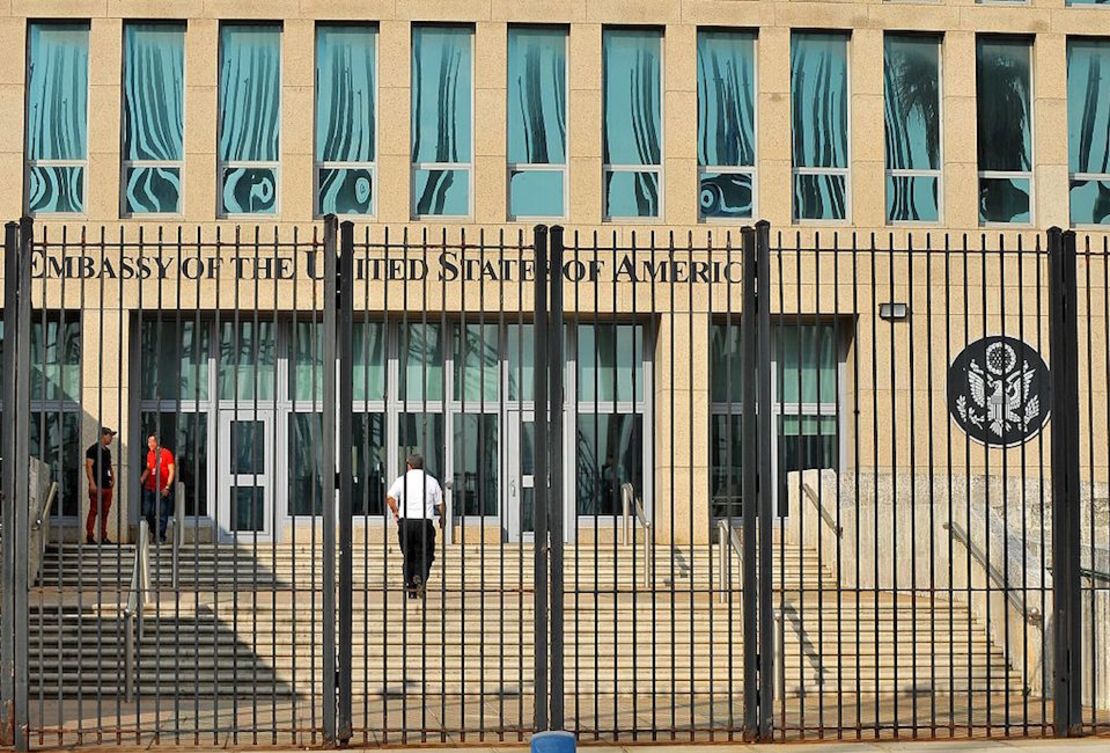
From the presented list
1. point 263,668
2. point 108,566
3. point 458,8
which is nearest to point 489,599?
point 263,668

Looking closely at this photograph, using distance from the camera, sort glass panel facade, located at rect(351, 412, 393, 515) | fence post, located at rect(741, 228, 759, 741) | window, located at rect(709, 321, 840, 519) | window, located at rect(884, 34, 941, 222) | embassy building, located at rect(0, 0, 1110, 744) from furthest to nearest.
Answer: window, located at rect(884, 34, 941, 222) < window, located at rect(709, 321, 840, 519) < embassy building, located at rect(0, 0, 1110, 744) < glass panel facade, located at rect(351, 412, 393, 515) < fence post, located at rect(741, 228, 759, 741)

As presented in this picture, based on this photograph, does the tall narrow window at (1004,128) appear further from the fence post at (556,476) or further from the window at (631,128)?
the fence post at (556,476)

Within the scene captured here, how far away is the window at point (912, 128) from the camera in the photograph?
25.0 meters

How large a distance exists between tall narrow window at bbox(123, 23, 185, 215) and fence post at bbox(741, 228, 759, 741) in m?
14.0

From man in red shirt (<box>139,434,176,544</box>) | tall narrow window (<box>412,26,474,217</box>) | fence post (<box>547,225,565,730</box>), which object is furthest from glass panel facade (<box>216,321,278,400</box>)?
fence post (<box>547,225,565,730</box>)

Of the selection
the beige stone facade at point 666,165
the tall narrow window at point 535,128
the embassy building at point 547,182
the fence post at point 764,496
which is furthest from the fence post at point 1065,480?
the tall narrow window at point 535,128

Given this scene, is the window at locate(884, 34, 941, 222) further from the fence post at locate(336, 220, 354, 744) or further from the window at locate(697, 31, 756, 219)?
the fence post at locate(336, 220, 354, 744)

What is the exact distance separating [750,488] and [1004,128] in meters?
15.1

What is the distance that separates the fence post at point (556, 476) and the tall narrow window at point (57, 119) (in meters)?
14.0

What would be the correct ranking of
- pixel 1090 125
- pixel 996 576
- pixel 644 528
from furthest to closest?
pixel 1090 125
pixel 644 528
pixel 996 576

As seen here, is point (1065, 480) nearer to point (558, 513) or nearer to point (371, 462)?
point (558, 513)

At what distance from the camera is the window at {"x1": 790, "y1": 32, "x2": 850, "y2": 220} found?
81.5 ft

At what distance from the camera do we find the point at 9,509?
11164mm

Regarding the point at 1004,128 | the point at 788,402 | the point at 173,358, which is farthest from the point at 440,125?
the point at 1004,128
